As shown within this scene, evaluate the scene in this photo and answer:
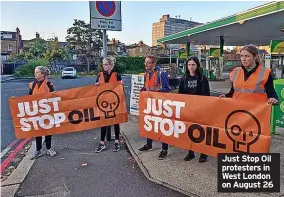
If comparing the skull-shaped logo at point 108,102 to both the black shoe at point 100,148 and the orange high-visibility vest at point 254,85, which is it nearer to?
the black shoe at point 100,148

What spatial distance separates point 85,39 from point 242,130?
5608 centimetres

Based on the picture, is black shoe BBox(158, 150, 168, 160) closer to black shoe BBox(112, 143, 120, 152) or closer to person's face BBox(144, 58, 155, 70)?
black shoe BBox(112, 143, 120, 152)

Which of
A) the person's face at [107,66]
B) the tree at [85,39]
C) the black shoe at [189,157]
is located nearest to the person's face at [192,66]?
the black shoe at [189,157]

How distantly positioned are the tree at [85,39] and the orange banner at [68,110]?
5199 cm

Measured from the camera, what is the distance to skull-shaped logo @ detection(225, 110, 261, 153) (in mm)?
3570

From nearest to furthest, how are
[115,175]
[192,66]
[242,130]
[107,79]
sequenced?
[242,130] → [115,175] → [192,66] → [107,79]

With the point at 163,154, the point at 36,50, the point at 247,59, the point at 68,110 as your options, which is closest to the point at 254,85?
the point at 247,59

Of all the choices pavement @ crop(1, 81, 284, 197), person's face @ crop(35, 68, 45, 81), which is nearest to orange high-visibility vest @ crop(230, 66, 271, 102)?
pavement @ crop(1, 81, 284, 197)

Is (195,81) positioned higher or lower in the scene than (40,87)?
higher

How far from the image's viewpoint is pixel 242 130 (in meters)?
3.69

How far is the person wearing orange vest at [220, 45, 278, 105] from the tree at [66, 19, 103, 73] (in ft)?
178

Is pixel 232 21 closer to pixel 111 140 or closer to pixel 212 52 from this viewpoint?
pixel 111 140

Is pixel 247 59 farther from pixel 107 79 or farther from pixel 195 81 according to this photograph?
pixel 107 79

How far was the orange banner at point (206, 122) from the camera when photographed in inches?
140
